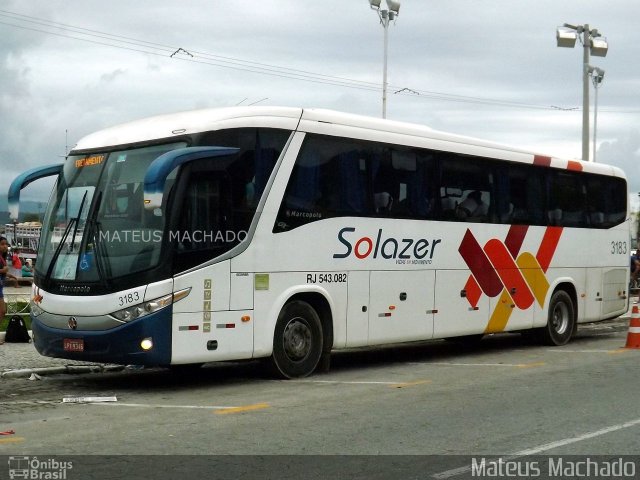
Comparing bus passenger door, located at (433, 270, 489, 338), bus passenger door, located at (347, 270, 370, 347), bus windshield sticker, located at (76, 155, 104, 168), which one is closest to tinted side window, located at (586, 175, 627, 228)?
bus passenger door, located at (433, 270, 489, 338)

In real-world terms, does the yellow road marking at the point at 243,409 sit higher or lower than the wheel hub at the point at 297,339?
lower

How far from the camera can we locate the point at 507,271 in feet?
55.6

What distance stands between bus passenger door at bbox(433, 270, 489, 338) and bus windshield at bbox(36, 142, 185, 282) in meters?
5.52

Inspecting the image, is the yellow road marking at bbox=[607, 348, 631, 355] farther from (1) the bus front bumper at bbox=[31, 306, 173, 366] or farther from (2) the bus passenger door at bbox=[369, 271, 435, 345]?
(1) the bus front bumper at bbox=[31, 306, 173, 366]

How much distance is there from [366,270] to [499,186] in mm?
3925

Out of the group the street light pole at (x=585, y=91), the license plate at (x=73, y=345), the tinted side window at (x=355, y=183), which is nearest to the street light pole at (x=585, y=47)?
the street light pole at (x=585, y=91)

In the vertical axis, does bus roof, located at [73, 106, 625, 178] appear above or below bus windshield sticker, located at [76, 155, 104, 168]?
above

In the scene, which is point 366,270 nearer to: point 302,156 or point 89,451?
point 302,156

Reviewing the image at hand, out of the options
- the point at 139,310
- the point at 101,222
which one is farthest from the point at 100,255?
the point at 139,310

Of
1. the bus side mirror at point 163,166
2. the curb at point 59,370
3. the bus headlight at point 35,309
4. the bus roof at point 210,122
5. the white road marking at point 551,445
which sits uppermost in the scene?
the bus roof at point 210,122

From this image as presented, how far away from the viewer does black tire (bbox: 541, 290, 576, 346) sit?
18359 mm

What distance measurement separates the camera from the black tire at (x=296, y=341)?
502 inches

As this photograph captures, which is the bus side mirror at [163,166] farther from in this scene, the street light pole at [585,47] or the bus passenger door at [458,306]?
the street light pole at [585,47]

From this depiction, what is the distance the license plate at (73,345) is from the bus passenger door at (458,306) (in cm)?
599
